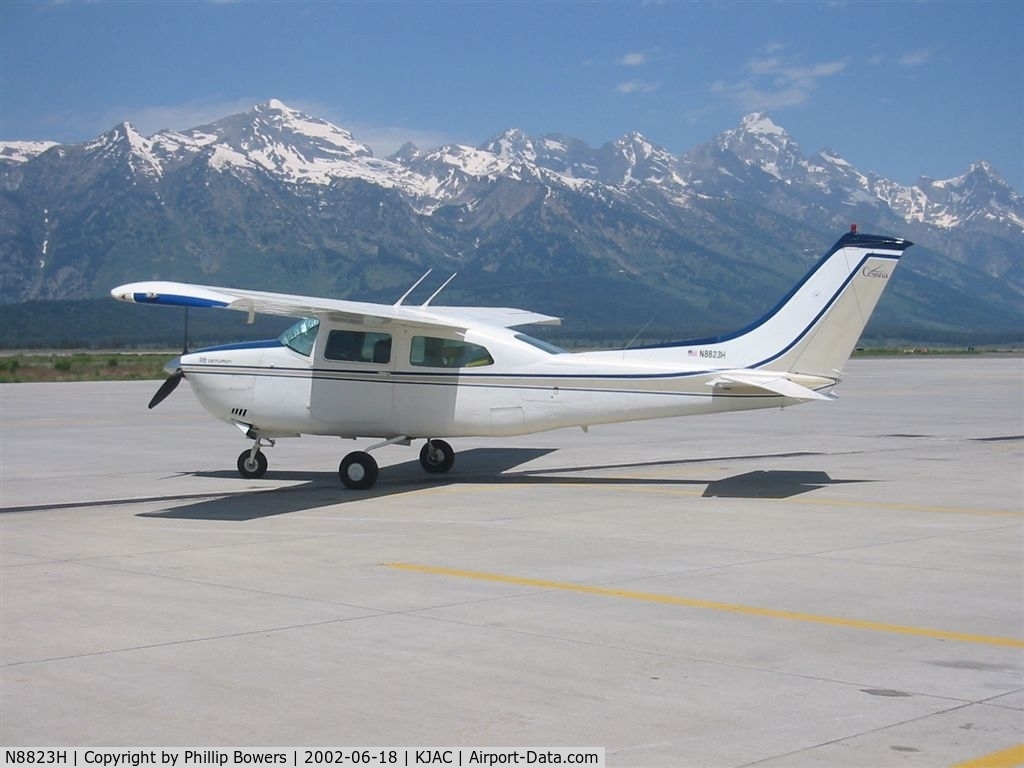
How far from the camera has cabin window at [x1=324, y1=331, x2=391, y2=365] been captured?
16.9m

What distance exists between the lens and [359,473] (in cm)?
1644

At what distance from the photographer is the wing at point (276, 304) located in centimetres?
1444

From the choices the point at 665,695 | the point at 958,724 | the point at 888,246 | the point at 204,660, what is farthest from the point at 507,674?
the point at 888,246

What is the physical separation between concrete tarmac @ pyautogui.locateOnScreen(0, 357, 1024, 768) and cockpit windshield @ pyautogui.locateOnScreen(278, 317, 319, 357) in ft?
6.01

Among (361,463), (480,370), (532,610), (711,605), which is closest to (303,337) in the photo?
(361,463)

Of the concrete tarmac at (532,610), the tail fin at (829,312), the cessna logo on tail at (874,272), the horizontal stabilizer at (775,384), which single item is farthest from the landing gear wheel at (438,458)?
the cessna logo on tail at (874,272)

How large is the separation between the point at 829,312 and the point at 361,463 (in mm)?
6029

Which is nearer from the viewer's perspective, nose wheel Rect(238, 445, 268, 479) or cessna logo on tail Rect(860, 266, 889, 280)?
cessna logo on tail Rect(860, 266, 889, 280)

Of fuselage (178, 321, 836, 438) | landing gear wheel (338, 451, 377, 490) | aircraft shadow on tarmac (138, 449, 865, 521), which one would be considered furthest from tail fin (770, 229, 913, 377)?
landing gear wheel (338, 451, 377, 490)

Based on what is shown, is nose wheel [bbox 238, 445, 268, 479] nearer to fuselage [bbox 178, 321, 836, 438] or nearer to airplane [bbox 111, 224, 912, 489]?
airplane [bbox 111, 224, 912, 489]

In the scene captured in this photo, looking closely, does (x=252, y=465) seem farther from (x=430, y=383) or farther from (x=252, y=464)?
(x=430, y=383)

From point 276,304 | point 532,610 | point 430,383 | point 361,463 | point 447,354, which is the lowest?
point 532,610

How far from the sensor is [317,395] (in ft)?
55.6

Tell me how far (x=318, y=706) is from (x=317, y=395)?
1046 centimetres
